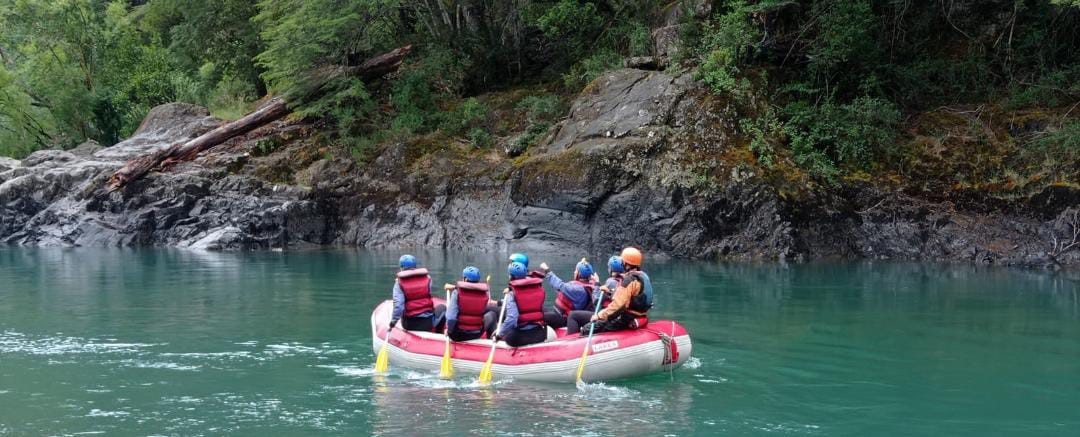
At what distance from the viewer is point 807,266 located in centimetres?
2094

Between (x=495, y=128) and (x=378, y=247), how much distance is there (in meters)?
5.28

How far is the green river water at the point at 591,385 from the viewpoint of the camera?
8.37 meters

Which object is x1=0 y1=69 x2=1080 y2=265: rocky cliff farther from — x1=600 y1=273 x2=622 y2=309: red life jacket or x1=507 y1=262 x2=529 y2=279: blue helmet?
x1=507 y1=262 x2=529 y2=279: blue helmet

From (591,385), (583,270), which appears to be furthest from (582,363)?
(583,270)

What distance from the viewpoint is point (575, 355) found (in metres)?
9.93

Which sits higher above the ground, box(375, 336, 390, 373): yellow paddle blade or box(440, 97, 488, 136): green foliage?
box(440, 97, 488, 136): green foliage

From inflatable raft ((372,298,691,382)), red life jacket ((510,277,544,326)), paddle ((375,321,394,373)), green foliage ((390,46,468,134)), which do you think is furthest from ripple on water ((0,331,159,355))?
green foliage ((390,46,468,134))

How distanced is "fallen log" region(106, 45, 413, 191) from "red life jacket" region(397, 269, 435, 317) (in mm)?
19240

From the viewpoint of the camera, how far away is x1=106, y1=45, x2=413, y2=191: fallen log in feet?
95.4

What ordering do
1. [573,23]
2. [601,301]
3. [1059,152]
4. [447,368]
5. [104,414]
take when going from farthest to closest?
[573,23], [1059,152], [601,301], [447,368], [104,414]

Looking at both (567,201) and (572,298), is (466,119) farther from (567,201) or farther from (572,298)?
(572,298)

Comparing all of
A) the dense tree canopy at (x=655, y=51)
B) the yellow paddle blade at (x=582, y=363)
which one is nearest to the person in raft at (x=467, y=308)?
the yellow paddle blade at (x=582, y=363)

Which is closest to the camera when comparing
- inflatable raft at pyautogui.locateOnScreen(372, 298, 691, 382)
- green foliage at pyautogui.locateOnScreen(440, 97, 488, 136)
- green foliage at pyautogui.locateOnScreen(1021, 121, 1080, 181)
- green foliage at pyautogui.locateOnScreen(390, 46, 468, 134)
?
inflatable raft at pyautogui.locateOnScreen(372, 298, 691, 382)

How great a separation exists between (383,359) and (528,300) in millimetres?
1825
